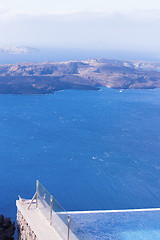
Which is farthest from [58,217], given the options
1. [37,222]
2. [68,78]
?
[68,78]

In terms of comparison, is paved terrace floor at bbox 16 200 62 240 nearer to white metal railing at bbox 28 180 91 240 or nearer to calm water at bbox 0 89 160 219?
white metal railing at bbox 28 180 91 240

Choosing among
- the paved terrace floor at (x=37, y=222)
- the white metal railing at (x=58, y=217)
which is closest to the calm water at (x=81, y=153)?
the paved terrace floor at (x=37, y=222)

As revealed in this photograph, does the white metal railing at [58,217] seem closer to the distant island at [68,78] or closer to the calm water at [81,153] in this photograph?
the calm water at [81,153]

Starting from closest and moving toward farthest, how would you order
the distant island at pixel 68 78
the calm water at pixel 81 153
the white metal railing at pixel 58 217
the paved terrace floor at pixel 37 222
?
the white metal railing at pixel 58 217 → the paved terrace floor at pixel 37 222 → the calm water at pixel 81 153 → the distant island at pixel 68 78

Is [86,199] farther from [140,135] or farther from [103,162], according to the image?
[140,135]

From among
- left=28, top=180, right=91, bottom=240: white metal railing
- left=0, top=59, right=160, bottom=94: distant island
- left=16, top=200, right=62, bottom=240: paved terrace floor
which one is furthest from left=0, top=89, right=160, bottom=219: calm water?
left=0, top=59, right=160, bottom=94: distant island
